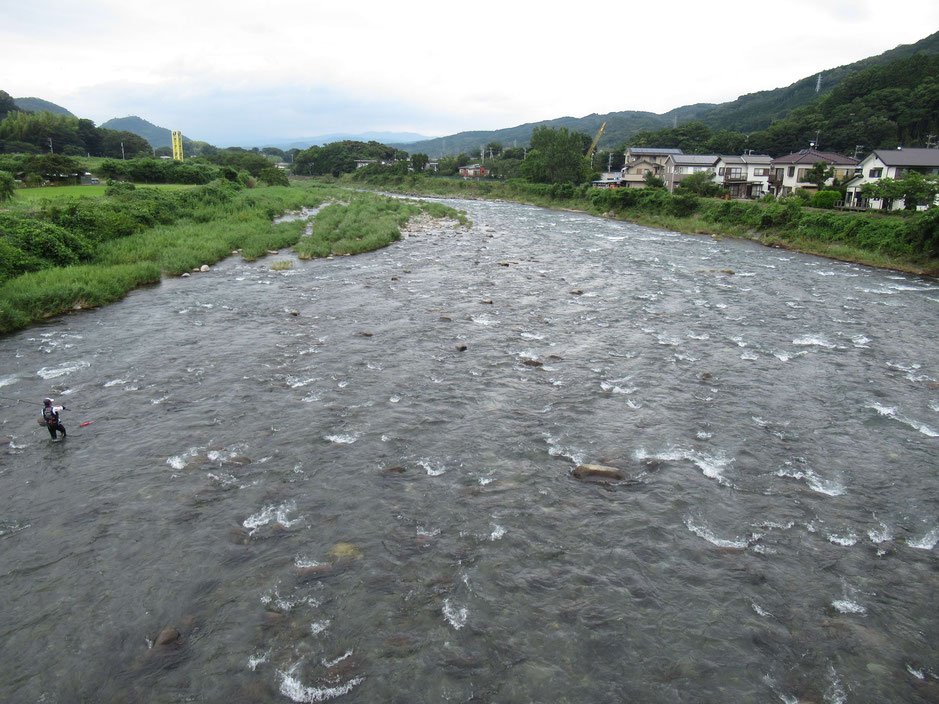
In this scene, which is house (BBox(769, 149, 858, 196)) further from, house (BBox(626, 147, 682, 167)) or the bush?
house (BBox(626, 147, 682, 167))

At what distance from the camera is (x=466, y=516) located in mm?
7742

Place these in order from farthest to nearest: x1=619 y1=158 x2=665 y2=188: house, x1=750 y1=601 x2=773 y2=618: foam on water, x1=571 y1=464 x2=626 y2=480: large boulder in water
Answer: x1=619 y1=158 x2=665 y2=188: house → x1=571 y1=464 x2=626 y2=480: large boulder in water → x1=750 y1=601 x2=773 y2=618: foam on water

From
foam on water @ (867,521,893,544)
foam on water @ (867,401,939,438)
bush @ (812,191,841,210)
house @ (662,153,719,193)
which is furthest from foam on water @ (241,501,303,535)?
house @ (662,153,719,193)

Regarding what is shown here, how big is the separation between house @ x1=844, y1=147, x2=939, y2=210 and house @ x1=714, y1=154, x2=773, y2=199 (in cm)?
1512

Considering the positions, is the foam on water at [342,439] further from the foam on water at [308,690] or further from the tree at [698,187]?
the tree at [698,187]

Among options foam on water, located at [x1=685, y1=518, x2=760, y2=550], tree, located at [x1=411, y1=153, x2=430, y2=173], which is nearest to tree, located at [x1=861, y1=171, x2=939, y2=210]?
foam on water, located at [x1=685, y1=518, x2=760, y2=550]

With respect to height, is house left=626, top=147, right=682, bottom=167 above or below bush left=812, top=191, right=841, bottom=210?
above

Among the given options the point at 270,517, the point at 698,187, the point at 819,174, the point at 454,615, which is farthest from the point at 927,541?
the point at 698,187

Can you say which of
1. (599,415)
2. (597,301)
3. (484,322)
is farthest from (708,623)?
(597,301)

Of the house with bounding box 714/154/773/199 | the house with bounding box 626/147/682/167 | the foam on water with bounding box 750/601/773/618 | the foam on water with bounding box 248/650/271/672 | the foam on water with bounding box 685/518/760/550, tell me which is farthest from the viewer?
the house with bounding box 626/147/682/167

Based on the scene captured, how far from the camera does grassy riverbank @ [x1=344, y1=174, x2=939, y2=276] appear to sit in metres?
27.1

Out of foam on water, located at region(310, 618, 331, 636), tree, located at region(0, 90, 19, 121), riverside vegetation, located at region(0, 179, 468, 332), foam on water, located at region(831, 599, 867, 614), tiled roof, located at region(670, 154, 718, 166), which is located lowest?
foam on water, located at region(831, 599, 867, 614)

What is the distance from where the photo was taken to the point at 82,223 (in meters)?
24.4

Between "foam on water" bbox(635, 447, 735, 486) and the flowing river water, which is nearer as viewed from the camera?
the flowing river water
